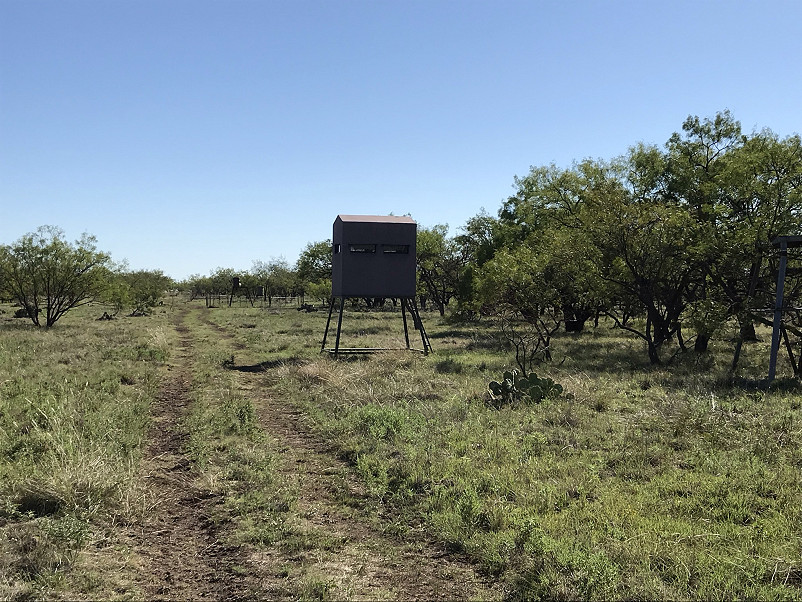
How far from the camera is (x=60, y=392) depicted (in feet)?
38.1

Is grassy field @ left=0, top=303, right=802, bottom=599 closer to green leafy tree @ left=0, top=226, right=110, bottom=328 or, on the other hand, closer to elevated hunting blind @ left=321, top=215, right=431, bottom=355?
elevated hunting blind @ left=321, top=215, right=431, bottom=355

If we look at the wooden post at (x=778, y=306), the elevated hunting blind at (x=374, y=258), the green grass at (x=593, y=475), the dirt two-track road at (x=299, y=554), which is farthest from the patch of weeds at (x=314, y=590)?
Result: the elevated hunting blind at (x=374, y=258)

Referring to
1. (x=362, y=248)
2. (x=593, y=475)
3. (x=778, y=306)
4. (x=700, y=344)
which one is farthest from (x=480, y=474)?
(x=700, y=344)

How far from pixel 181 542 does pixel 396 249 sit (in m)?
14.9

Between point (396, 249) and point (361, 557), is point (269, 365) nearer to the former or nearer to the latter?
point (396, 249)

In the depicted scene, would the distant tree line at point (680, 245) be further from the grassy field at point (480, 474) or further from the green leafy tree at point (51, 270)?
the green leafy tree at point (51, 270)

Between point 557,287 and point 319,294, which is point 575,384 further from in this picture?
point 319,294

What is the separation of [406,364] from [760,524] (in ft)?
39.6

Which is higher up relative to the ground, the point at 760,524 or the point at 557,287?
the point at 557,287

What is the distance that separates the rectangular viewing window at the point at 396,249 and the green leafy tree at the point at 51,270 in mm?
24339

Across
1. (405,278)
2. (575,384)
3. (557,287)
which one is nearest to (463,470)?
(575,384)

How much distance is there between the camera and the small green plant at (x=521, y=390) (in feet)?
37.5

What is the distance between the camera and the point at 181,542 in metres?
5.52

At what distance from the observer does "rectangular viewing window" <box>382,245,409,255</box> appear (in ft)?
63.9
